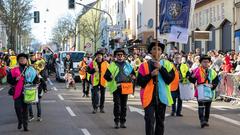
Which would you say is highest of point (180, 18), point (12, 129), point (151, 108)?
point (180, 18)

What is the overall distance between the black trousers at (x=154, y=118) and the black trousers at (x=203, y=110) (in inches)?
161

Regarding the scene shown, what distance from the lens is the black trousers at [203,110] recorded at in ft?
43.5

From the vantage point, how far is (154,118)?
9.34 m

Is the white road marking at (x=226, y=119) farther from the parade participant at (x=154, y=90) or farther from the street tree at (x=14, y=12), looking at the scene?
the street tree at (x=14, y=12)

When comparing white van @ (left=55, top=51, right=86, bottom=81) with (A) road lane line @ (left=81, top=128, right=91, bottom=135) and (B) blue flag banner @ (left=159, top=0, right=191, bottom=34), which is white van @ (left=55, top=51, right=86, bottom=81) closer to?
(B) blue flag banner @ (left=159, top=0, right=191, bottom=34)

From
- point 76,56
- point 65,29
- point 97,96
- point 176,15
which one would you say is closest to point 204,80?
point 97,96

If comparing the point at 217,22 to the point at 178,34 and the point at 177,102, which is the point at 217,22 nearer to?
the point at 178,34

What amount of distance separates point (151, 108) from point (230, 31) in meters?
29.1

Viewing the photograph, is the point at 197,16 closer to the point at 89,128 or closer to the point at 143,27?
the point at 143,27

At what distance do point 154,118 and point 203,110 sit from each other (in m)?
4.24

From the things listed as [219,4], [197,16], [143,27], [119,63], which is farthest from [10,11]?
[119,63]

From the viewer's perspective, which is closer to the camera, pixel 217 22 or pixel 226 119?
pixel 226 119

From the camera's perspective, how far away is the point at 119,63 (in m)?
13.4

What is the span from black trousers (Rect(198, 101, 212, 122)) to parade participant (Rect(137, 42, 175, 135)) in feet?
13.4
